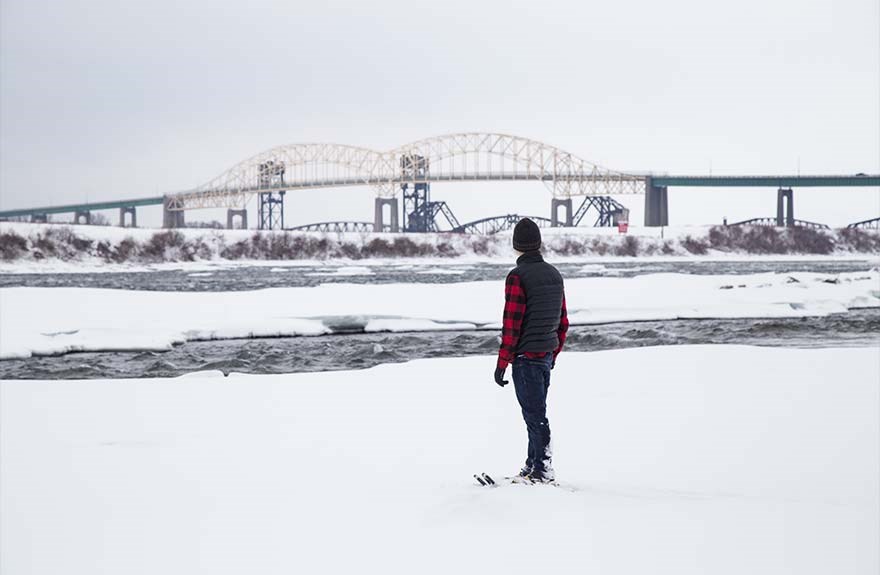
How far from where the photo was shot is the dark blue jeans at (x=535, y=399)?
595cm

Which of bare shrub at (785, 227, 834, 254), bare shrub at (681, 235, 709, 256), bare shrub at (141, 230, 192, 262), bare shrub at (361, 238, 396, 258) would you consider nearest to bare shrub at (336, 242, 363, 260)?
bare shrub at (361, 238, 396, 258)

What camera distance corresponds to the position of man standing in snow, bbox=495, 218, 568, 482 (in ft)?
19.2

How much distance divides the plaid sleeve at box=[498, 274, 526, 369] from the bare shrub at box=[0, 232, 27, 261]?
55.0 m

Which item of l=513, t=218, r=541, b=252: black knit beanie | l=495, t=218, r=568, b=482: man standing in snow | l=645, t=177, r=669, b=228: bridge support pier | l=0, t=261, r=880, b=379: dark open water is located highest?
l=645, t=177, r=669, b=228: bridge support pier

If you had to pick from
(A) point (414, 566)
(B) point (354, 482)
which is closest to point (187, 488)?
(B) point (354, 482)

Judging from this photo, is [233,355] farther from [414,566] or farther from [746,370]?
[414,566]

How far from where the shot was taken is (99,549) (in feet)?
16.9

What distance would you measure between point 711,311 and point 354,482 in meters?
18.3

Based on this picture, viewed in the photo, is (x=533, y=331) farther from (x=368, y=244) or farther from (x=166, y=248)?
(x=368, y=244)

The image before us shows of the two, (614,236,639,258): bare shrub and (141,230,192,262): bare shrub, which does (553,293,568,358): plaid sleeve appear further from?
(614,236,639,258): bare shrub

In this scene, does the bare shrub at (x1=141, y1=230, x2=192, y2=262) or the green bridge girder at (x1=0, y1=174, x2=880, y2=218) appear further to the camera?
the green bridge girder at (x1=0, y1=174, x2=880, y2=218)

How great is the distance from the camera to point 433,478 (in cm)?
657

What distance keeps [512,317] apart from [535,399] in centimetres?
60

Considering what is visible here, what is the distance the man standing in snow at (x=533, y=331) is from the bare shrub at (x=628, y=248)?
7628 centimetres
